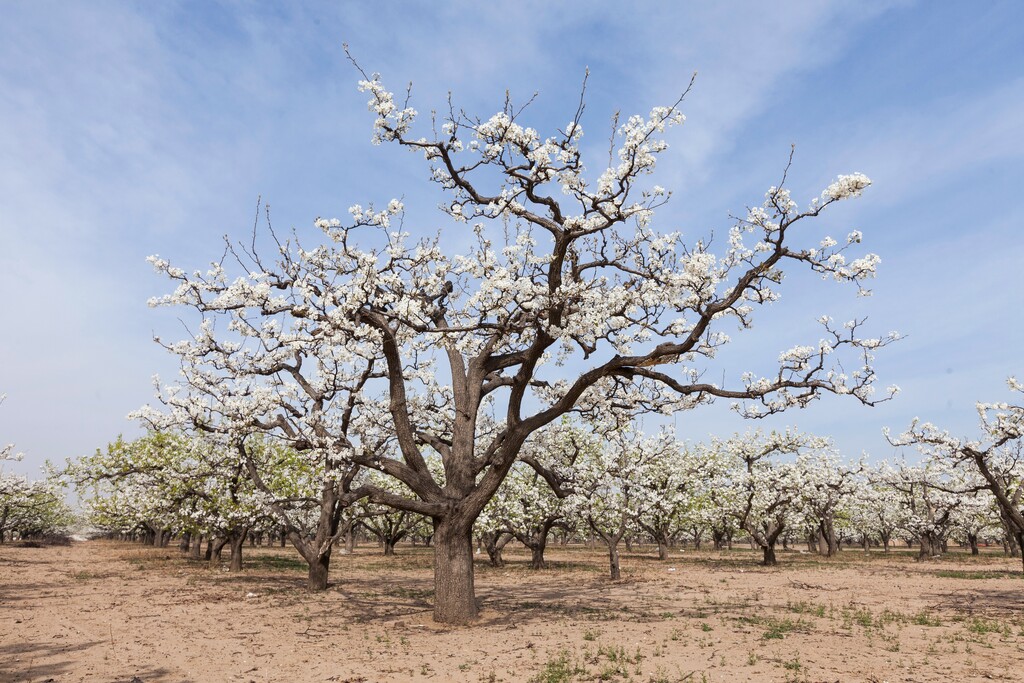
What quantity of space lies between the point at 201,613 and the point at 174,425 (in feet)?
18.3

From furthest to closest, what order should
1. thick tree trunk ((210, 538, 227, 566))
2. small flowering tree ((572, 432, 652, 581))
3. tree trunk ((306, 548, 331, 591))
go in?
thick tree trunk ((210, 538, 227, 566)) → small flowering tree ((572, 432, 652, 581)) → tree trunk ((306, 548, 331, 591))

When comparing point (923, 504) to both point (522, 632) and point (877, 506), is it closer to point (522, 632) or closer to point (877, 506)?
point (877, 506)

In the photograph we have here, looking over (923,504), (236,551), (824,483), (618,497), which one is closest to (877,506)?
(923,504)

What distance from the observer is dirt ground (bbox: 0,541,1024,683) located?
10453 mm

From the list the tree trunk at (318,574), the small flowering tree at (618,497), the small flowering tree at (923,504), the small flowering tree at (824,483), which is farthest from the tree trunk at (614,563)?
the small flowering tree at (923,504)

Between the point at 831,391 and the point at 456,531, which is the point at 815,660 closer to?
the point at 831,391

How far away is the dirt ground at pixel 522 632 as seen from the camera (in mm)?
10453

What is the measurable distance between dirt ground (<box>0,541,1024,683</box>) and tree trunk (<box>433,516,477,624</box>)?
58 centimetres

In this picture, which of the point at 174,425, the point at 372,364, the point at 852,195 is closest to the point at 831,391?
the point at 852,195

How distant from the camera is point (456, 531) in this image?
1534cm

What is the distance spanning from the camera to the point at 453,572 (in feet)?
50.3

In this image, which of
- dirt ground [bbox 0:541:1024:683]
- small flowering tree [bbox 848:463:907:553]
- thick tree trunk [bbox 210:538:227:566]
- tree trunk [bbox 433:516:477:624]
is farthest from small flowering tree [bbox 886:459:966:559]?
thick tree trunk [bbox 210:538:227:566]

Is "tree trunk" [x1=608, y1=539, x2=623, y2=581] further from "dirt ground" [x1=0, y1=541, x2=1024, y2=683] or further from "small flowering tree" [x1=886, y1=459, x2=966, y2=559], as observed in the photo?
"small flowering tree" [x1=886, y1=459, x2=966, y2=559]

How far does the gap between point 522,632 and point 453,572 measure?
239 cm
